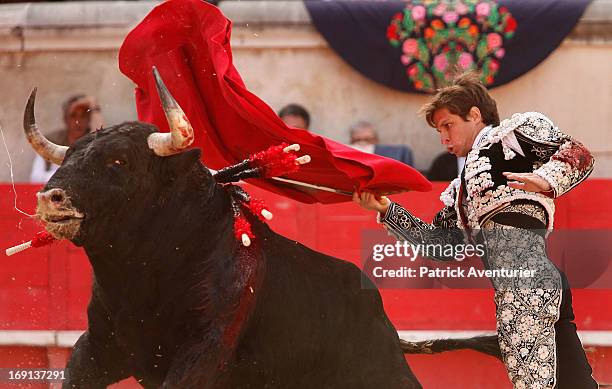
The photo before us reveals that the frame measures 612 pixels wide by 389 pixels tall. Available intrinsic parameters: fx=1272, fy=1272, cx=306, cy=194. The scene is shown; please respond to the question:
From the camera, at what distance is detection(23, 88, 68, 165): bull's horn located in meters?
3.88

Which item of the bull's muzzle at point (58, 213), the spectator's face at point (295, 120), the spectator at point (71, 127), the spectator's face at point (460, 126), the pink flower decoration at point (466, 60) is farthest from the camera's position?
the pink flower decoration at point (466, 60)

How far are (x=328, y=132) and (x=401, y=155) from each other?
0.70 metres

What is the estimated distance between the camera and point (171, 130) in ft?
12.1

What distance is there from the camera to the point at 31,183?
251 inches

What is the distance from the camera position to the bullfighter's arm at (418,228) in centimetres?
439

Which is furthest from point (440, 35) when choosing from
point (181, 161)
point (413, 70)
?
point (181, 161)

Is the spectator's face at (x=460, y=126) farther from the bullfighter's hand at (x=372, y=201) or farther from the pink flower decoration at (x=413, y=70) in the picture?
the pink flower decoration at (x=413, y=70)

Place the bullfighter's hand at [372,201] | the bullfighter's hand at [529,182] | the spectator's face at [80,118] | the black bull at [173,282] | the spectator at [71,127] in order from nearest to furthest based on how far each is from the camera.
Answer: the black bull at [173,282]
the bullfighter's hand at [529,182]
the bullfighter's hand at [372,201]
the spectator at [71,127]
the spectator's face at [80,118]

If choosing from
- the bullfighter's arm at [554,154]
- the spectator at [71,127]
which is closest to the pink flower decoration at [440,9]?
the spectator at [71,127]

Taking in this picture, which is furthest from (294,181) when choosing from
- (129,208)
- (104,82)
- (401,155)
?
(104,82)

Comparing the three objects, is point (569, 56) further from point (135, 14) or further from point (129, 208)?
point (129, 208)

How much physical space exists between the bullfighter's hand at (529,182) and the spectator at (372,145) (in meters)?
2.92

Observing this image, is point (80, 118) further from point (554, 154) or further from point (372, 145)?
point (554, 154)

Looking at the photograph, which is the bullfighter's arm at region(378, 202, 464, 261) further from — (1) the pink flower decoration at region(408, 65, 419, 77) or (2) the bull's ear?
(1) the pink flower decoration at region(408, 65, 419, 77)
